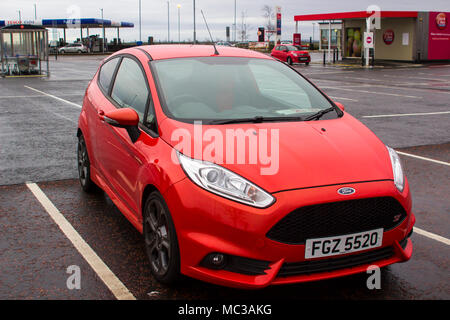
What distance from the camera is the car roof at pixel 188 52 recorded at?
4.57 m

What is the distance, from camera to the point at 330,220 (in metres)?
3.08

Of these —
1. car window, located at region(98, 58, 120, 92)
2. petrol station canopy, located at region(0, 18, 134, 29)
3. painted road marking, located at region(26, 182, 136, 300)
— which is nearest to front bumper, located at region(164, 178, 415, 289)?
painted road marking, located at region(26, 182, 136, 300)

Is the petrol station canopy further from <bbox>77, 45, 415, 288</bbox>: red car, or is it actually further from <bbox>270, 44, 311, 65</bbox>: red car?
<bbox>77, 45, 415, 288</bbox>: red car

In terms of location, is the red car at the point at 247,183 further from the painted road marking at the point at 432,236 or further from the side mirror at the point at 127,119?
the painted road marking at the point at 432,236

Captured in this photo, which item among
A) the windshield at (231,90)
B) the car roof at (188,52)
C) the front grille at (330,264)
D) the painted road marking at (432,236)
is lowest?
the painted road marking at (432,236)

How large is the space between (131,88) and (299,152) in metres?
1.79

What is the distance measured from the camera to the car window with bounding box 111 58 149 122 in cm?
423

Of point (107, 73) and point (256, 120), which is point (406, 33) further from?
point (256, 120)

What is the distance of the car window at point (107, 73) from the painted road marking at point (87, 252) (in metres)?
1.30

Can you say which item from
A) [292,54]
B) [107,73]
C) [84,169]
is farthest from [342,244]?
[292,54]

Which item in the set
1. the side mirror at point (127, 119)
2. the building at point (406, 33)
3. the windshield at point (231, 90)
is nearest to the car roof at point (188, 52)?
the windshield at point (231, 90)
